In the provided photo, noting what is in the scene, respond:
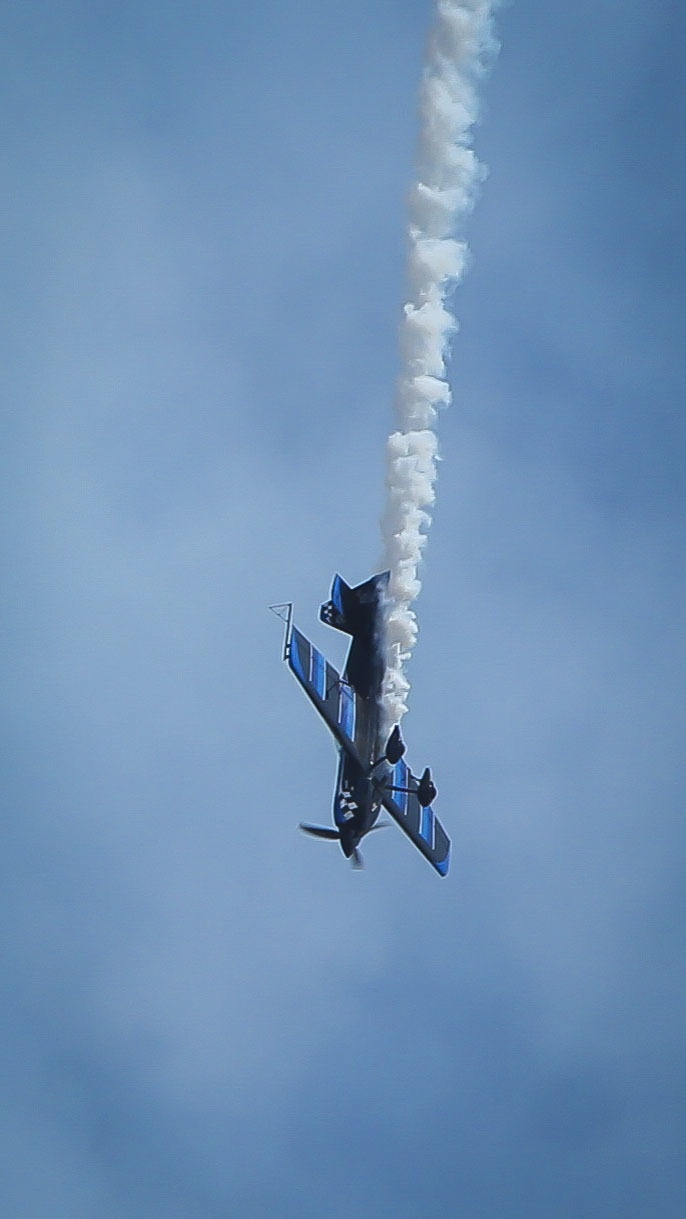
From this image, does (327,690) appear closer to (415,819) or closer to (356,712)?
(356,712)

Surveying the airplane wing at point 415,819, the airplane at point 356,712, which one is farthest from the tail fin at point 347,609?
the airplane wing at point 415,819

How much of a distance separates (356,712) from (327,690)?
131cm

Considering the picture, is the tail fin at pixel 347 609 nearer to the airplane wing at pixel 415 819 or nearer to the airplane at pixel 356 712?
the airplane at pixel 356 712

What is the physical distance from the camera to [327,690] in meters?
44.5

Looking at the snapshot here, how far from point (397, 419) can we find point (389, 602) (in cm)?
577

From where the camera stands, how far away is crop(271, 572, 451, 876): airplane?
44.4m

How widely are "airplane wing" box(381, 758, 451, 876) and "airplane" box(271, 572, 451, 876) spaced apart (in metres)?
1.30

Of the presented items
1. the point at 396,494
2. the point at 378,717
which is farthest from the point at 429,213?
the point at 378,717

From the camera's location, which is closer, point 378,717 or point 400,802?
point 378,717

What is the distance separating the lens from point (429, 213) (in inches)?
1534

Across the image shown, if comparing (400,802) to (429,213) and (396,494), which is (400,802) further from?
(429,213)

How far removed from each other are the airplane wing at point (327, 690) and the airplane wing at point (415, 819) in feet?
7.77

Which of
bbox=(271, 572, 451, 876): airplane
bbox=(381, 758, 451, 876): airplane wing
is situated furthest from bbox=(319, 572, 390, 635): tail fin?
bbox=(381, 758, 451, 876): airplane wing

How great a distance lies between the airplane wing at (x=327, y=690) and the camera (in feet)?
143
